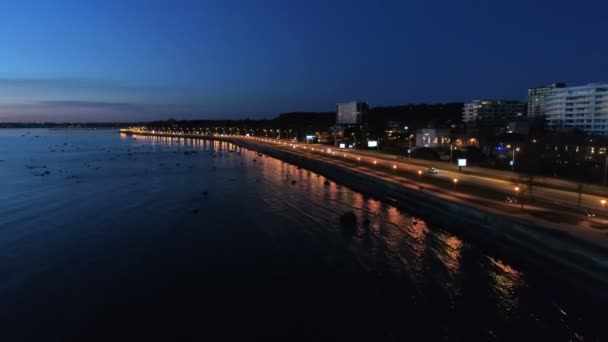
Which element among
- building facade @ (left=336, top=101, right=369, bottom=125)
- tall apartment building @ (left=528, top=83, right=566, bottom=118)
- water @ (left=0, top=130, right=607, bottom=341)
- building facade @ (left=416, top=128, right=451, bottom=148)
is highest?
tall apartment building @ (left=528, top=83, right=566, bottom=118)

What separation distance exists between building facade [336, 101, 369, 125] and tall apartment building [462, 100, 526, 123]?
2206 inches

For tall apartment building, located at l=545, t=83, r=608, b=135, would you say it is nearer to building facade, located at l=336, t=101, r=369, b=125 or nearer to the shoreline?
building facade, located at l=336, t=101, r=369, b=125

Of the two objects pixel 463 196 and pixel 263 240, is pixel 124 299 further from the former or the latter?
pixel 463 196

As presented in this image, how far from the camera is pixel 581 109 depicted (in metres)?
102

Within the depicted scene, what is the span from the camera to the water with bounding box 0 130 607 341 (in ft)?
53.3

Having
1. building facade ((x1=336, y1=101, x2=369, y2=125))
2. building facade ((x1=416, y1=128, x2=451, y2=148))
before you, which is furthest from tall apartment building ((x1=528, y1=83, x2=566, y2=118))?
building facade ((x1=416, y1=128, x2=451, y2=148))

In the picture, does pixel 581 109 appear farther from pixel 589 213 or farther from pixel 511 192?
pixel 589 213

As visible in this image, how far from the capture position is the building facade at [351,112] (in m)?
121

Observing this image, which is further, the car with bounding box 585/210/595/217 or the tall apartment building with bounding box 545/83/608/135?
the tall apartment building with bounding box 545/83/608/135

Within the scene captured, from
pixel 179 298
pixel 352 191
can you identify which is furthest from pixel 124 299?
pixel 352 191

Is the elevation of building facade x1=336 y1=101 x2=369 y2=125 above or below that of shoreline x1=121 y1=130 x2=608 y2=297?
above

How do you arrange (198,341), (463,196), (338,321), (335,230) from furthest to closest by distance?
1. (463,196)
2. (335,230)
3. (338,321)
4. (198,341)

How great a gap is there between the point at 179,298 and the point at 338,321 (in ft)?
22.2

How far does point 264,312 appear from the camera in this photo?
17.4 metres
